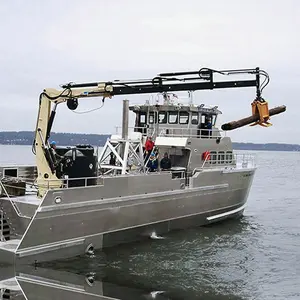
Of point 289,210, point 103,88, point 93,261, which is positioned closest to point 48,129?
point 103,88

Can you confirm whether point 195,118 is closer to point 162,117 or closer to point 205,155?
point 162,117

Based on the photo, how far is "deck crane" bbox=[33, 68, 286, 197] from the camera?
12289 millimetres

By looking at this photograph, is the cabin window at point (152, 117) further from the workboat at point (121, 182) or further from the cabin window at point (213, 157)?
the cabin window at point (213, 157)

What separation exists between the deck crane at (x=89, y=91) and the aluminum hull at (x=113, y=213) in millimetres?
1041

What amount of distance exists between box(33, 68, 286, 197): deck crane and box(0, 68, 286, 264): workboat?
0.03 meters

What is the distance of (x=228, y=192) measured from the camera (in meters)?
17.6

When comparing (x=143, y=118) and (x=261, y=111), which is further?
(x=143, y=118)

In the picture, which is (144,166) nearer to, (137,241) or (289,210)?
(137,241)

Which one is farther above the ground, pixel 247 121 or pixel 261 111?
pixel 261 111

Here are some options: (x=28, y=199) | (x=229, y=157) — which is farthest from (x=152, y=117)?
(x=28, y=199)

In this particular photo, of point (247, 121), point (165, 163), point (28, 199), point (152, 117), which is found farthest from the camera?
point (152, 117)

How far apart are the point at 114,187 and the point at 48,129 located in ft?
7.98

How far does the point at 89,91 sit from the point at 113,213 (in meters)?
3.52

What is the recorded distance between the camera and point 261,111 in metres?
11.0
